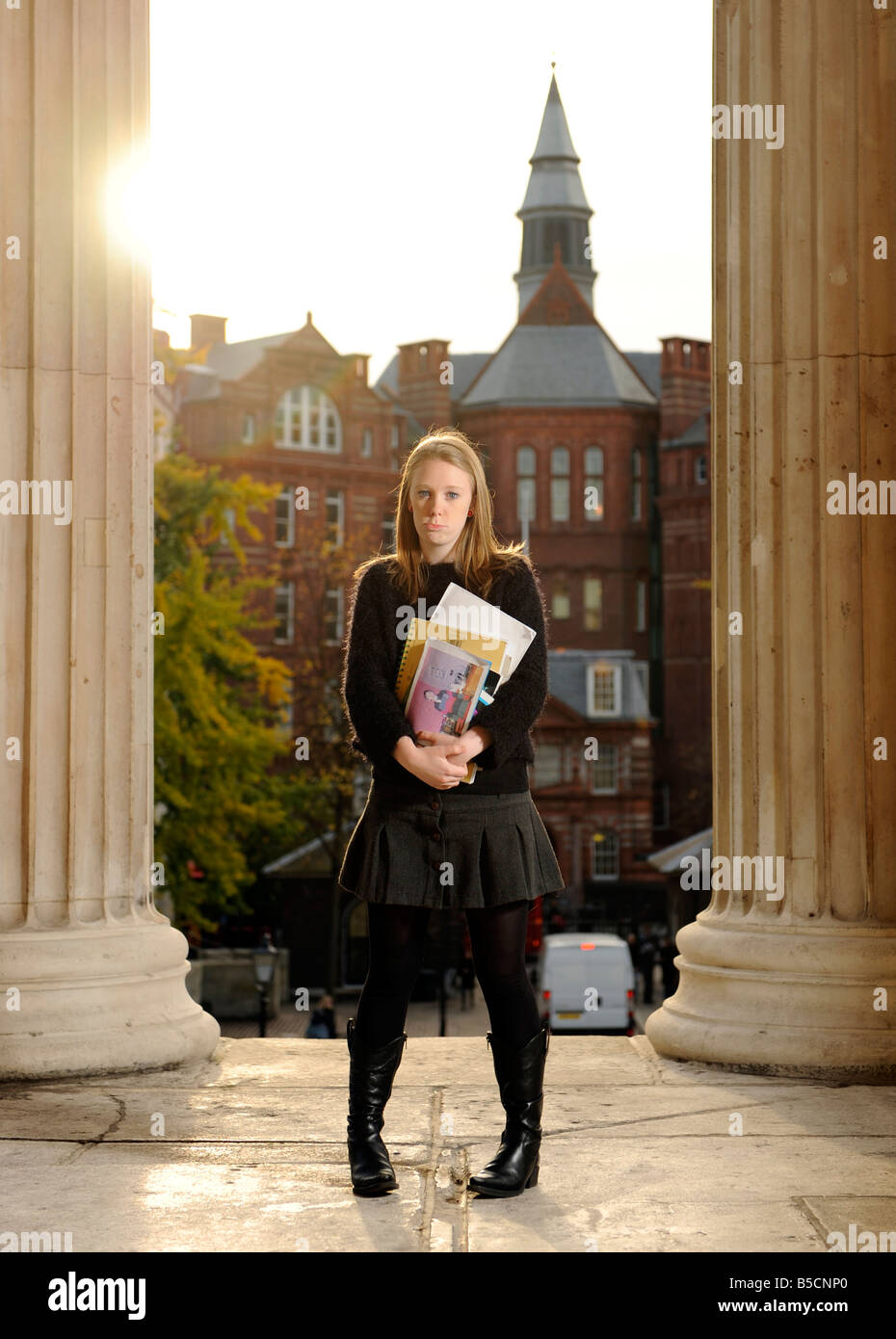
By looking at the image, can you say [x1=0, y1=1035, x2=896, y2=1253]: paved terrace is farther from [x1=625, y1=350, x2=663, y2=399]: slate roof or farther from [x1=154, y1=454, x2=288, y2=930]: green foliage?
[x1=625, y1=350, x2=663, y2=399]: slate roof

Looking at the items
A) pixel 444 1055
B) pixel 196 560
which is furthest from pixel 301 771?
pixel 444 1055

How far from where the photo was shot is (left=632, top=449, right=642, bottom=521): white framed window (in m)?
67.9

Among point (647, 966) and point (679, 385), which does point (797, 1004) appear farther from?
point (679, 385)

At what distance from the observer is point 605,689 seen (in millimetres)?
58750

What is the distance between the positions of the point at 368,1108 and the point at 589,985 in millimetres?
24186

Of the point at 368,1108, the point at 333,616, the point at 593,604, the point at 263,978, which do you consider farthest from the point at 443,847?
the point at 593,604

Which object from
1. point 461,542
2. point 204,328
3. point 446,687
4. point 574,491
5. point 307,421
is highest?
point 204,328

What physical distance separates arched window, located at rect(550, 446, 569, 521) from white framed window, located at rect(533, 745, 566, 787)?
557 inches

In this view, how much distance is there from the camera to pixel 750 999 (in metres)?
6.51

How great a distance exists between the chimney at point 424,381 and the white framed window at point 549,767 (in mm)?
18285

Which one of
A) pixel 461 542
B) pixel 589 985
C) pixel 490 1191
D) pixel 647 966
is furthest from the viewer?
pixel 647 966
